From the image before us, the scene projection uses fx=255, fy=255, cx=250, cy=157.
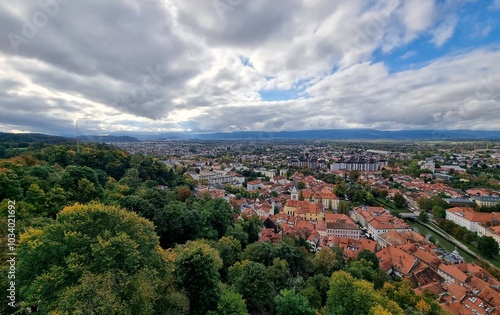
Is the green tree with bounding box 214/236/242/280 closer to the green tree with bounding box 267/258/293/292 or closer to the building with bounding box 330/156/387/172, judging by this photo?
the green tree with bounding box 267/258/293/292

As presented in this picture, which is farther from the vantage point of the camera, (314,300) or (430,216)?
(430,216)

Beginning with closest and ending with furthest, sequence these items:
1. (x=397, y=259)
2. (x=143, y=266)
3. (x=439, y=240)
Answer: (x=143, y=266), (x=397, y=259), (x=439, y=240)

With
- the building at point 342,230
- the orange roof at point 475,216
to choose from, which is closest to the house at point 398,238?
the building at point 342,230

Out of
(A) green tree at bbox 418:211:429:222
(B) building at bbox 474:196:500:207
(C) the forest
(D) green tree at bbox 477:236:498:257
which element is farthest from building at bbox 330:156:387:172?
(C) the forest

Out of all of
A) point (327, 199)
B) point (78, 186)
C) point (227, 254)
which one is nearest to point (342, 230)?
point (327, 199)

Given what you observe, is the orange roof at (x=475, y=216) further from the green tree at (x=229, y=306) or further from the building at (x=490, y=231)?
the green tree at (x=229, y=306)

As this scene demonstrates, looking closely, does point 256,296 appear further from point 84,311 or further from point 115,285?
point 84,311

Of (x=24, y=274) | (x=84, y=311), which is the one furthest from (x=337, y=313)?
(x=24, y=274)

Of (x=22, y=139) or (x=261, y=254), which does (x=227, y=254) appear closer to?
(x=261, y=254)
